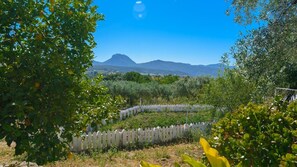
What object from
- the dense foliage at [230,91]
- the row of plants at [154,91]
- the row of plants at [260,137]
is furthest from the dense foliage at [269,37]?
the row of plants at [154,91]

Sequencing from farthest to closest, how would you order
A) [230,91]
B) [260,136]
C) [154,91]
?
[154,91] < [230,91] < [260,136]

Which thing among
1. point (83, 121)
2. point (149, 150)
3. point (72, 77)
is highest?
point (72, 77)

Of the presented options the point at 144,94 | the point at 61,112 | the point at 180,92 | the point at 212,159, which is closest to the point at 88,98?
the point at 61,112

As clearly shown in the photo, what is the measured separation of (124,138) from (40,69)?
8.34 metres

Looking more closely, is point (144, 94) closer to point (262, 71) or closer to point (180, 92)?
point (180, 92)

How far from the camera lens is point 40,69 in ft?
12.2

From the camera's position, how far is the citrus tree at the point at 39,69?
12.0 ft

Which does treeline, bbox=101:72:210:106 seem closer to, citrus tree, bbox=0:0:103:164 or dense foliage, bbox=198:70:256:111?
dense foliage, bbox=198:70:256:111

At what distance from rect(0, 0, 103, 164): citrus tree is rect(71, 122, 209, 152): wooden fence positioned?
701 centimetres

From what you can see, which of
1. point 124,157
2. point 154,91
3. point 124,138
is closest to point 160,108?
point 154,91

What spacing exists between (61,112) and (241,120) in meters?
2.13

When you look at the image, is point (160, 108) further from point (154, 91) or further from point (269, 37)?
point (269, 37)

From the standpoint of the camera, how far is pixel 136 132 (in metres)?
12.1

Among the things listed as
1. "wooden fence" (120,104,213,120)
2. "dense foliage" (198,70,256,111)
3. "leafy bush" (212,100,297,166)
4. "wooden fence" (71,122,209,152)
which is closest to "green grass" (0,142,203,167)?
"wooden fence" (71,122,209,152)
